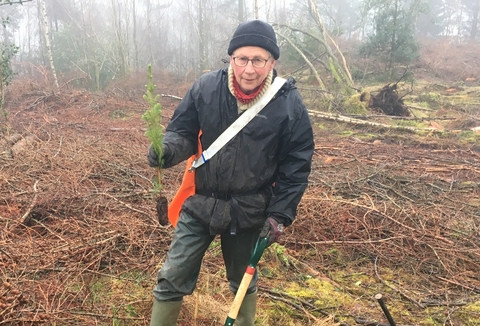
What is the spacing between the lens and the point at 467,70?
2281 centimetres

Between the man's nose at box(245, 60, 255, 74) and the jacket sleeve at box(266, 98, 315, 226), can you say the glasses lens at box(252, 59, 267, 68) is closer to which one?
the man's nose at box(245, 60, 255, 74)

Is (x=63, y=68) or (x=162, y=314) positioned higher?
(x=63, y=68)

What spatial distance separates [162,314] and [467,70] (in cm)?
2571

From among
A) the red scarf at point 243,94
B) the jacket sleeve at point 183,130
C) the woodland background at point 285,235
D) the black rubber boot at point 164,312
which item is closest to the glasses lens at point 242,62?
the red scarf at point 243,94

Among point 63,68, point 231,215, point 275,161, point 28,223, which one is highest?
point 63,68

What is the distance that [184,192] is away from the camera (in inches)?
105

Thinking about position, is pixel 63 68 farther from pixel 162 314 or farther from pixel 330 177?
pixel 162 314

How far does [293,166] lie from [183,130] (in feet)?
2.62

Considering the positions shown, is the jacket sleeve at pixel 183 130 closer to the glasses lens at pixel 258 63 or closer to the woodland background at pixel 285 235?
the glasses lens at pixel 258 63

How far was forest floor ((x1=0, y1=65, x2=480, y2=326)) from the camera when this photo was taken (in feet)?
10.6

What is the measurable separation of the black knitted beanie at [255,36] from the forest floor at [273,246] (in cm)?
192

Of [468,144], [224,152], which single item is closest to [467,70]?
[468,144]

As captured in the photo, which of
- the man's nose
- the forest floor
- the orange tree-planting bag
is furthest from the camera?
the forest floor

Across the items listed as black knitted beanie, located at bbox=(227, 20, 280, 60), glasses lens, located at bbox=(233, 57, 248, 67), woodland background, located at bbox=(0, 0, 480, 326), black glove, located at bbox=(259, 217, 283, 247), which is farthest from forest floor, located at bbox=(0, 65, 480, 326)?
black knitted beanie, located at bbox=(227, 20, 280, 60)
